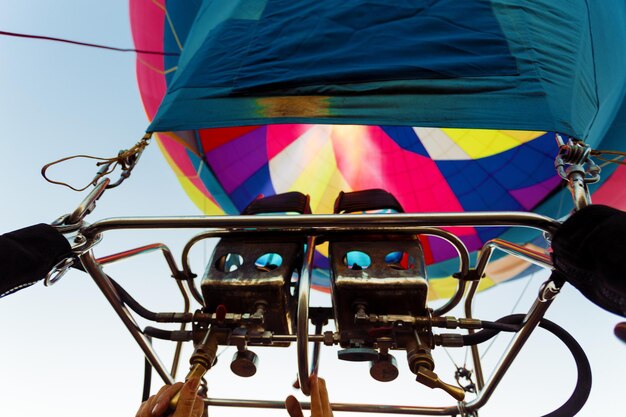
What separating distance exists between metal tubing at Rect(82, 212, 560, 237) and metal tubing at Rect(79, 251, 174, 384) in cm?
11

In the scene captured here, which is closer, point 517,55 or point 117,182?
point 117,182

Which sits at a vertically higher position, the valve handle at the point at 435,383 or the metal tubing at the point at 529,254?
the metal tubing at the point at 529,254

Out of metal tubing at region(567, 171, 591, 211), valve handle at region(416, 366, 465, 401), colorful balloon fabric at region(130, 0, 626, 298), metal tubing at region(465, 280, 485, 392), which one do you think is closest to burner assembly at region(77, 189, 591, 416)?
valve handle at region(416, 366, 465, 401)

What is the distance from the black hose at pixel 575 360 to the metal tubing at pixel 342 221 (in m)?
0.37

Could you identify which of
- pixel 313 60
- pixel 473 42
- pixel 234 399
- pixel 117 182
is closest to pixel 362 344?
pixel 234 399

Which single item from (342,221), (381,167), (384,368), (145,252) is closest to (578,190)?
(342,221)

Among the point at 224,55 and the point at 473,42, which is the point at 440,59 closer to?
the point at 473,42

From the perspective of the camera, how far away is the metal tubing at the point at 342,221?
0.94m

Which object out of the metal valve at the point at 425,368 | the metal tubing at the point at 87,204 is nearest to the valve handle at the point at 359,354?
the metal valve at the point at 425,368

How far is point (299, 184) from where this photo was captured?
13.0 feet

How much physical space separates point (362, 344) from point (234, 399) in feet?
1.85

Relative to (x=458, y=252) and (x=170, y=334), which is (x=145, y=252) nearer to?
(x=170, y=334)

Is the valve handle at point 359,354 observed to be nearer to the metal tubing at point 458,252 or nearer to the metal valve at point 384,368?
the metal valve at point 384,368

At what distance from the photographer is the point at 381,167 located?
12.4 feet
